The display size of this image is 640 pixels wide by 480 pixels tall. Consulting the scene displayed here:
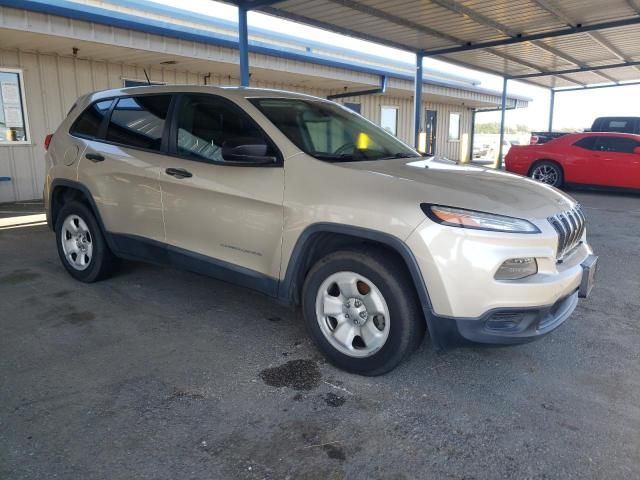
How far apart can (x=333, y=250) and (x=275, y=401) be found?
3.28ft

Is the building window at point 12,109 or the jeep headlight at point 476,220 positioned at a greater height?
the building window at point 12,109

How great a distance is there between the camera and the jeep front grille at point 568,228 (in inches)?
116

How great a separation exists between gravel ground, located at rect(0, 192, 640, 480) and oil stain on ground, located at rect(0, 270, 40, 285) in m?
0.70

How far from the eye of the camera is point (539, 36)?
37.3ft

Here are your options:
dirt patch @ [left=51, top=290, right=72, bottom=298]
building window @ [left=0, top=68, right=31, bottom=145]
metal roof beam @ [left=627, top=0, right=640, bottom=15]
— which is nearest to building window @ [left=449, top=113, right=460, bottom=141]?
metal roof beam @ [left=627, top=0, right=640, bottom=15]

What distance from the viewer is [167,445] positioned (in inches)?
97.1

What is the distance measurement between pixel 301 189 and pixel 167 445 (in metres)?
1.65

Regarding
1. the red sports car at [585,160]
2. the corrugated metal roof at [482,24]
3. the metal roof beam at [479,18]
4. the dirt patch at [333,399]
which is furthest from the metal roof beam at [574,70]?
the dirt patch at [333,399]

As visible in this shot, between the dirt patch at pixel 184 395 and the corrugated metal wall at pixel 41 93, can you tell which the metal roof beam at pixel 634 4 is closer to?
the corrugated metal wall at pixel 41 93

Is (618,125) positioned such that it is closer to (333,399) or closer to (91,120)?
(91,120)

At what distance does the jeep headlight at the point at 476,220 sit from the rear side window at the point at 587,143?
10.7m

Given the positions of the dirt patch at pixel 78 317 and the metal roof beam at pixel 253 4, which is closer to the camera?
Answer: the dirt patch at pixel 78 317

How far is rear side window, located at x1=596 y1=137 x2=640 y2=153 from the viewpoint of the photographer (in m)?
11.4

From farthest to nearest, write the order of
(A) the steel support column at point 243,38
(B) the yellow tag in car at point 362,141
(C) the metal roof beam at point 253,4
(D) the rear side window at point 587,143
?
1. (D) the rear side window at point 587,143
2. (A) the steel support column at point 243,38
3. (C) the metal roof beam at point 253,4
4. (B) the yellow tag in car at point 362,141
